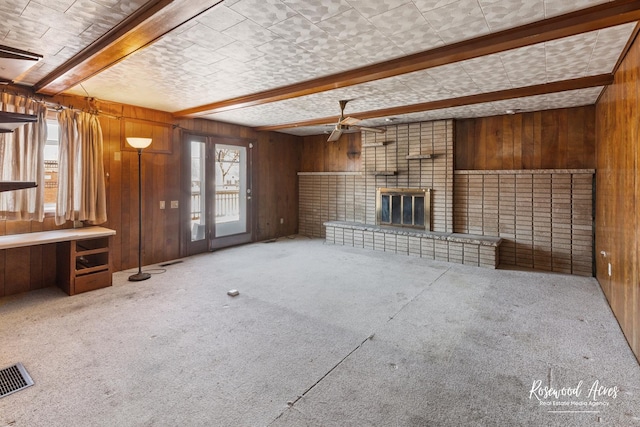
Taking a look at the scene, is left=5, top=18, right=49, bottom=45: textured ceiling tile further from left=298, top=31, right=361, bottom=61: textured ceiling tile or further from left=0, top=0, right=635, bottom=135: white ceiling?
left=298, top=31, right=361, bottom=61: textured ceiling tile

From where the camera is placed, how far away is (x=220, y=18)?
2244 mm

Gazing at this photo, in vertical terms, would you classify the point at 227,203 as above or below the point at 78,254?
above

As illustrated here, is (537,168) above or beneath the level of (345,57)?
beneath

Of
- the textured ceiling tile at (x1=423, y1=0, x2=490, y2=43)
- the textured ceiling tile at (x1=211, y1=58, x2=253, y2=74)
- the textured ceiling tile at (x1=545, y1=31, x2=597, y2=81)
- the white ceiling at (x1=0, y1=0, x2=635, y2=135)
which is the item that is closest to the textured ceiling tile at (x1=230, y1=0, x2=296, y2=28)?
the white ceiling at (x1=0, y1=0, x2=635, y2=135)

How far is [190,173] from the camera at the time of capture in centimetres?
549

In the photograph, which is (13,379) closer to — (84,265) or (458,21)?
(84,265)

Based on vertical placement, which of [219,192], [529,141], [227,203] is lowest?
[227,203]

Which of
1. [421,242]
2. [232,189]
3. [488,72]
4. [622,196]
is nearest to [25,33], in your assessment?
[488,72]

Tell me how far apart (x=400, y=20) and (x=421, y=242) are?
3.88 m

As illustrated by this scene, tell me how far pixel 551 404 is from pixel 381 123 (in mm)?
4960

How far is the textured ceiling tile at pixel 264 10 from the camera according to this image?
6.73ft

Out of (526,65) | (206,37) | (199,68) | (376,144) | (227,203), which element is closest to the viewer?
(206,37)

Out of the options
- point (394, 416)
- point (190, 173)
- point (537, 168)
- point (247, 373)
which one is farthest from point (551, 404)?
point (190, 173)

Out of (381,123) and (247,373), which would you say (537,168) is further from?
(247,373)
